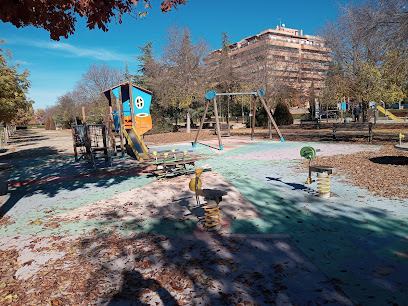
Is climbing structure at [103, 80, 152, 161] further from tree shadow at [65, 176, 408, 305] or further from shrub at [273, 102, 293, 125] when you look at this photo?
shrub at [273, 102, 293, 125]

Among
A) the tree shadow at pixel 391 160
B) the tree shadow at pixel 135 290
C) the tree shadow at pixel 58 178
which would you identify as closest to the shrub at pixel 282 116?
the tree shadow at pixel 391 160

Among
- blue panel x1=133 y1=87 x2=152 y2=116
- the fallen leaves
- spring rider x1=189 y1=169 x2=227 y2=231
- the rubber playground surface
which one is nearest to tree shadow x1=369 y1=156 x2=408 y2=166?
the fallen leaves

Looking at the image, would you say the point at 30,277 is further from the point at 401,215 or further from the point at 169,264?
the point at 401,215

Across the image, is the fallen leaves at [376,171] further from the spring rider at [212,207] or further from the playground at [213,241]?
the spring rider at [212,207]

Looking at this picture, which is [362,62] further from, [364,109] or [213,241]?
[213,241]

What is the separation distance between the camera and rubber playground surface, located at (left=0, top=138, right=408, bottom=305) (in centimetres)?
288

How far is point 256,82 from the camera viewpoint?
31.5 metres

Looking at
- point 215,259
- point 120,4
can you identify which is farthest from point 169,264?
point 120,4

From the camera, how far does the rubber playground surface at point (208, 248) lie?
2877 millimetres

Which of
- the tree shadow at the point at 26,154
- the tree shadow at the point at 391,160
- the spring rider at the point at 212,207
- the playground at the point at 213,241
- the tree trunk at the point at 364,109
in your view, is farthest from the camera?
the tree trunk at the point at 364,109

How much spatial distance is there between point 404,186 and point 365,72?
18472 mm

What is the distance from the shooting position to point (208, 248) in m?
3.85

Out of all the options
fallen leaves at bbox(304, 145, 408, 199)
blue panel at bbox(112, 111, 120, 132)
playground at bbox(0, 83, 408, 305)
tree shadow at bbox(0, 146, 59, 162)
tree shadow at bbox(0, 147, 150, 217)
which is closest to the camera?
playground at bbox(0, 83, 408, 305)

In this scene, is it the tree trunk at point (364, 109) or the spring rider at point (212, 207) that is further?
the tree trunk at point (364, 109)
